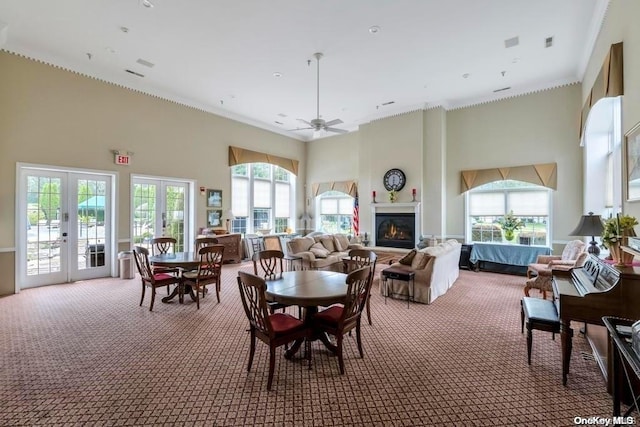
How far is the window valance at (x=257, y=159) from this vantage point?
8547mm

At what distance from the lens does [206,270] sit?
4.70 meters

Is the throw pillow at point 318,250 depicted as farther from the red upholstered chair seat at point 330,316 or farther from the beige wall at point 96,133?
the red upholstered chair seat at point 330,316

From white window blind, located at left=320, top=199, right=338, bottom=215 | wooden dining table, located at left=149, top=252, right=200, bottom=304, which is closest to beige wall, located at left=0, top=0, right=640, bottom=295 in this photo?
white window blind, located at left=320, top=199, right=338, bottom=215

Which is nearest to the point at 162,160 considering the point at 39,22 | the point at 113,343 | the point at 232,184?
the point at 232,184

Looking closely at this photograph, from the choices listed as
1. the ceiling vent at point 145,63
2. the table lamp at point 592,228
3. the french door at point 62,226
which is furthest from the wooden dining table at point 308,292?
the french door at point 62,226

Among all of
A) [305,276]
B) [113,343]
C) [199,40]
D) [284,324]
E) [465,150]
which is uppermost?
[199,40]

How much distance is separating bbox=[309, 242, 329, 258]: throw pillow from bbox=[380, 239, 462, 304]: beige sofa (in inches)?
71.7

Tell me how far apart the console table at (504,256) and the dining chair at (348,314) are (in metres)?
→ 5.42

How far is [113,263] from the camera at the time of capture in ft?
21.1

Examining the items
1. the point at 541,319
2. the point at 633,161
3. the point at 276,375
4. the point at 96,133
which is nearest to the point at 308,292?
the point at 276,375

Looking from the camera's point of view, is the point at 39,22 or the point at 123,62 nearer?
the point at 39,22

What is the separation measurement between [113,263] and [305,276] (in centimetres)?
527

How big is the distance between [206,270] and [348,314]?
282 centimetres

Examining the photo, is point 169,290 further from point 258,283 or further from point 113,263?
point 258,283
